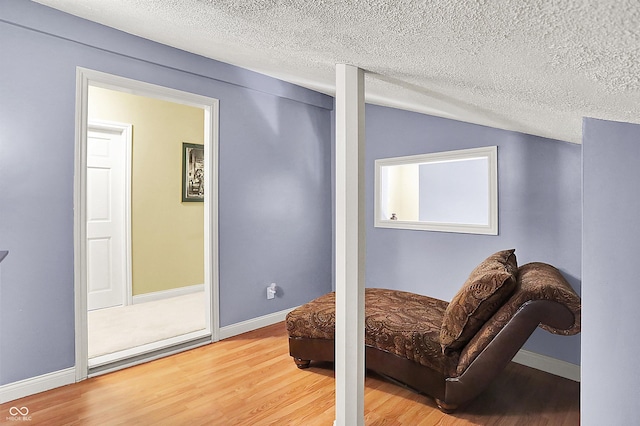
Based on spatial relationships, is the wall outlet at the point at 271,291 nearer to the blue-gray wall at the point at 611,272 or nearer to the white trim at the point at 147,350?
the white trim at the point at 147,350

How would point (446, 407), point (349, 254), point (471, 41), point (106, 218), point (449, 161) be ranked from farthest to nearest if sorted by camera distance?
point (106, 218) → point (449, 161) → point (446, 407) → point (349, 254) → point (471, 41)

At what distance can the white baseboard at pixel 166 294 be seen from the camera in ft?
14.9

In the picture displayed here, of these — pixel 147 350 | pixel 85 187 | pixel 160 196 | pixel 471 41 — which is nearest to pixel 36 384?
pixel 147 350

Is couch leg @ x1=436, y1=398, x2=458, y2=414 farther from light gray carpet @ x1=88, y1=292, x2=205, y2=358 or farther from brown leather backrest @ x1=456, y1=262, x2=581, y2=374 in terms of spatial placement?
light gray carpet @ x1=88, y1=292, x2=205, y2=358

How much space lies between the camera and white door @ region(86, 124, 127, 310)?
427 centimetres

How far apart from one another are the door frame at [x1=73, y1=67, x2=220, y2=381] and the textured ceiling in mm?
1237

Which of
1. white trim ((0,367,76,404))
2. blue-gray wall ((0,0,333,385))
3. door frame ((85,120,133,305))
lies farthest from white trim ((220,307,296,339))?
door frame ((85,120,133,305))

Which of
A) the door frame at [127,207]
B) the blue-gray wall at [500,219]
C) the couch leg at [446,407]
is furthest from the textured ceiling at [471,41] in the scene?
the door frame at [127,207]

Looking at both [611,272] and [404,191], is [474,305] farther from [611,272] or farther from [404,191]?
[404,191]

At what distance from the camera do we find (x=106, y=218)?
439cm

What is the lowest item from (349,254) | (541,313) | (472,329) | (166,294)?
(166,294)

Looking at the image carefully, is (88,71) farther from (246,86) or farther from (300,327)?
(300,327)

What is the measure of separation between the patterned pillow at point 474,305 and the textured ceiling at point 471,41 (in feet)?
3.21

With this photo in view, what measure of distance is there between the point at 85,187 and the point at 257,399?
188 centimetres
